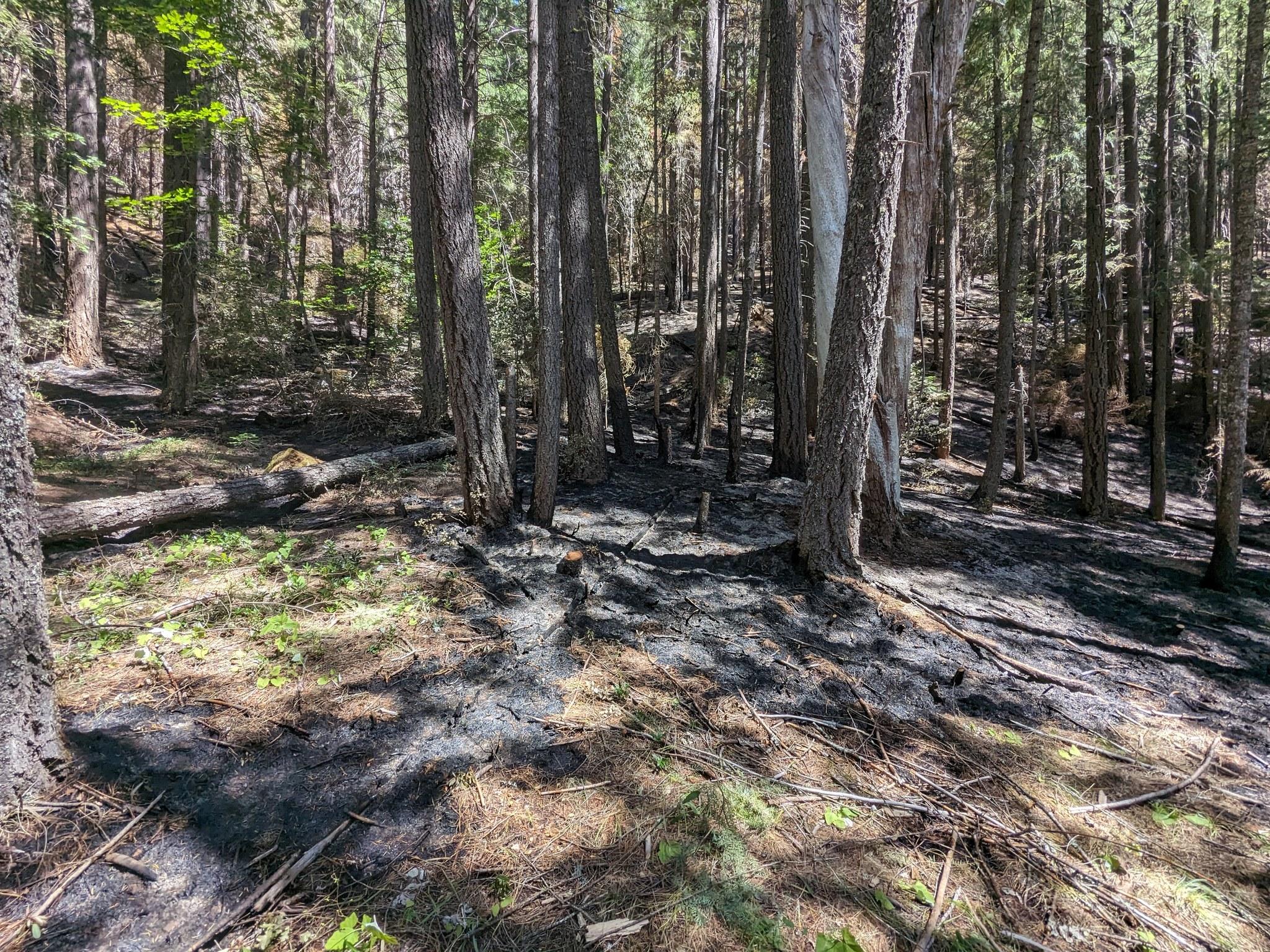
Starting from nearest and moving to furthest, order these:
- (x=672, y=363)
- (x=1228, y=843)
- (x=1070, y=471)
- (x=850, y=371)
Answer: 1. (x=1228, y=843)
2. (x=850, y=371)
3. (x=1070, y=471)
4. (x=672, y=363)

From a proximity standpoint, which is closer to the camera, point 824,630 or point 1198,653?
point 824,630

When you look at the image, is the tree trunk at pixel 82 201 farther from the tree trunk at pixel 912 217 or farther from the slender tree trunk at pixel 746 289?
the tree trunk at pixel 912 217

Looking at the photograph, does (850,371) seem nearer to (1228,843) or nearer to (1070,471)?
(1228,843)

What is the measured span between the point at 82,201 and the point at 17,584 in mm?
15005

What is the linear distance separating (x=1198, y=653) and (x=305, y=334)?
16.7 m

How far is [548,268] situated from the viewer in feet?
18.2

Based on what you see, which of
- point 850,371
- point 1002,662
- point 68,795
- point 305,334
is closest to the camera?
point 68,795

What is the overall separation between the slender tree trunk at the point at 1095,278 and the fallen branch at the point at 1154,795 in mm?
7622

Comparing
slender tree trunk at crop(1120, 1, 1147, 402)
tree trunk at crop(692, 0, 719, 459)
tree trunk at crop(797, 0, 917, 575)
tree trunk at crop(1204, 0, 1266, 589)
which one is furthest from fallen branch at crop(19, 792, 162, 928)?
slender tree trunk at crop(1120, 1, 1147, 402)

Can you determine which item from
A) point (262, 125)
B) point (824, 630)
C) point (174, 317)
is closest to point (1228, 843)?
point (824, 630)

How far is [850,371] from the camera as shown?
15.9 ft

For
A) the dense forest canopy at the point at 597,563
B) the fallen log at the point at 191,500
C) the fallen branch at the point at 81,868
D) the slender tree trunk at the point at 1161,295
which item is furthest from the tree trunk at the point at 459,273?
the slender tree trunk at the point at 1161,295

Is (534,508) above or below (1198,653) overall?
above

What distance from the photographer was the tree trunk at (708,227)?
9.93 meters
